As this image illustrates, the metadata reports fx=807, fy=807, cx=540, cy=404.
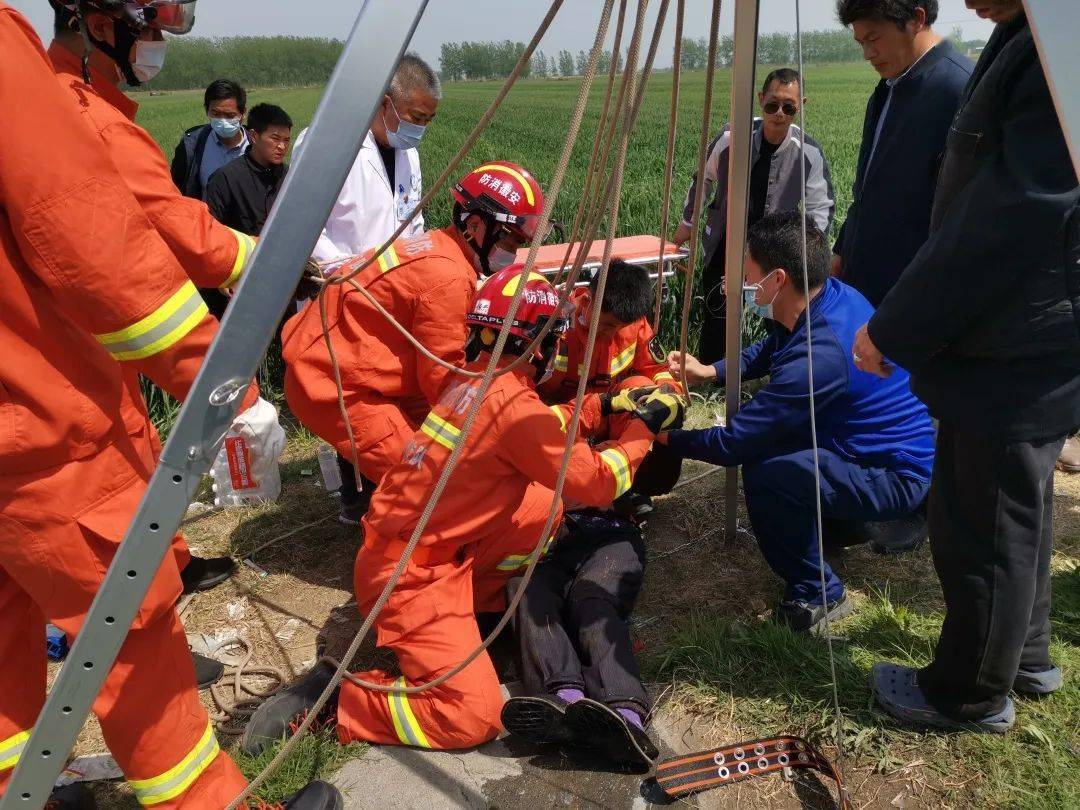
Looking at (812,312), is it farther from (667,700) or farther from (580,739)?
(580,739)

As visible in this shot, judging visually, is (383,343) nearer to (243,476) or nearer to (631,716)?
(243,476)

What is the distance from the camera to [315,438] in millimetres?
5203

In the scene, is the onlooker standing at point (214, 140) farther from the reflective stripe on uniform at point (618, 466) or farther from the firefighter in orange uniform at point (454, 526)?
the reflective stripe on uniform at point (618, 466)

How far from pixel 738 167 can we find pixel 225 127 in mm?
4405

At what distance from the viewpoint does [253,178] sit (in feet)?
16.9

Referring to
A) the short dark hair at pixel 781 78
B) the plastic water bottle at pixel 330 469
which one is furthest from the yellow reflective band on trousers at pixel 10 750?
the short dark hair at pixel 781 78

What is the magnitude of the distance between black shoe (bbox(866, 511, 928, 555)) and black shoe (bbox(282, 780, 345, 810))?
250 centimetres

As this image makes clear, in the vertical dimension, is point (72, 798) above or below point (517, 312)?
below

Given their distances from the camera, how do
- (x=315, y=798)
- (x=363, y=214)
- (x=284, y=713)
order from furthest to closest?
(x=363, y=214)
(x=284, y=713)
(x=315, y=798)

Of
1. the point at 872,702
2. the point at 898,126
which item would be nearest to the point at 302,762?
the point at 872,702

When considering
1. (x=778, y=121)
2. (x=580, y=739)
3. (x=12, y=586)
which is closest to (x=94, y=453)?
(x=12, y=586)

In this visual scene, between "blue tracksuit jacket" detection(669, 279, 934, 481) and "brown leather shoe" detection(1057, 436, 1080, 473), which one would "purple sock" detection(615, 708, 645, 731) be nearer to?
"blue tracksuit jacket" detection(669, 279, 934, 481)

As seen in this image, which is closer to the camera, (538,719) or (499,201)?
(538,719)

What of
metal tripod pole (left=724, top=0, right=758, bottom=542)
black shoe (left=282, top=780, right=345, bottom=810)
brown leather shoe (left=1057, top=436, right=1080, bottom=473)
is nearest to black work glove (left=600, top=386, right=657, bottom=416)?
metal tripod pole (left=724, top=0, right=758, bottom=542)
